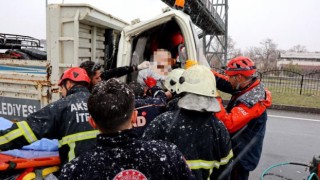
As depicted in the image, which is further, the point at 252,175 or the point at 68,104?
the point at 252,175

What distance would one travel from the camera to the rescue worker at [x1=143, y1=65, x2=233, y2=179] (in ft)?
6.14

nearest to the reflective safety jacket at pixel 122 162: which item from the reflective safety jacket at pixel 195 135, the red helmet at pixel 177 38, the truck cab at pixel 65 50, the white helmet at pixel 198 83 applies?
the reflective safety jacket at pixel 195 135

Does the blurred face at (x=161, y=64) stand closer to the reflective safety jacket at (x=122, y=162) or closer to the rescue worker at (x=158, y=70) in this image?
the rescue worker at (x=158, y=70)

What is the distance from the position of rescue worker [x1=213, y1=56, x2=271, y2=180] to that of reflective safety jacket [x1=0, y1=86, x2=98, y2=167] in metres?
1.08

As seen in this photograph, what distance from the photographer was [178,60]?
14.2 feet

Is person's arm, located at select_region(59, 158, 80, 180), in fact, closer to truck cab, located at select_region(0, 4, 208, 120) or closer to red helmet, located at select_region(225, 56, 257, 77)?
red helmet, located at select_region(225, 56, 257, 77)

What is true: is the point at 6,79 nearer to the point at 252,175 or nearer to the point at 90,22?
the point at 90,22

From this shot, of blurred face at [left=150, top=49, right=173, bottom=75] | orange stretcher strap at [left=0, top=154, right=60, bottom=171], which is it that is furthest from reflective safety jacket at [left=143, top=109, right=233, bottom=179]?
blurred face at [left=150, top=49, right=173, bottom=75]

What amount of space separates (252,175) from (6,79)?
12.2ft

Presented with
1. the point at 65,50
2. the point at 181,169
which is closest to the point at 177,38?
the point at 65,50

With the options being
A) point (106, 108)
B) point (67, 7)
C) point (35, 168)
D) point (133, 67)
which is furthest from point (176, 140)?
point (67, 7)

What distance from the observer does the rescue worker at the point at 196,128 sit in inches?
73.6

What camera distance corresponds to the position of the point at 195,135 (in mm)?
1873

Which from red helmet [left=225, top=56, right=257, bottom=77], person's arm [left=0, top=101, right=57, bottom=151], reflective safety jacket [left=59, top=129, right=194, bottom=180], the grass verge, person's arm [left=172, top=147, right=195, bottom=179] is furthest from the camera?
the grass verge
